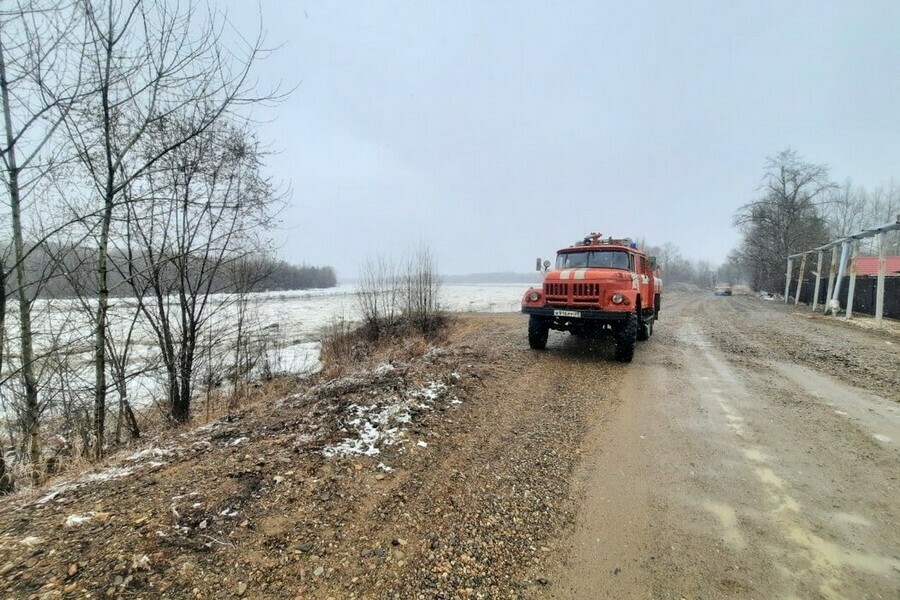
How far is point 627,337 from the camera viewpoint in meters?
7.10

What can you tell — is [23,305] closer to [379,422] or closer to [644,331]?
[379,422]

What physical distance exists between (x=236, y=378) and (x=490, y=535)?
727 centimetres

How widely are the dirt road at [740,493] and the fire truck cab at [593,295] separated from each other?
138cm

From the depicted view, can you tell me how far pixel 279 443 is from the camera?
3.59 meters

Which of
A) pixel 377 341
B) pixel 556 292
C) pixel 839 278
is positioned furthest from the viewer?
pixel 839 278

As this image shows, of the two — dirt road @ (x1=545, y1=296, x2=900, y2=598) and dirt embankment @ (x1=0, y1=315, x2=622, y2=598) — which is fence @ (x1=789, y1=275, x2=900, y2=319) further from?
dirt embankment @ (x1=0, y1=315, x2=622, y2=598)

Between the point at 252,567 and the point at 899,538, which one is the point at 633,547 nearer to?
the point at 899,538

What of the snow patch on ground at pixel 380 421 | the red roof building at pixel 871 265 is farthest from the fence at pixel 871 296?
the snow patch on ground at pixel 380 421

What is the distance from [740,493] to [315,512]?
129 inches

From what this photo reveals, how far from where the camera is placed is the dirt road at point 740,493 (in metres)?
2.17

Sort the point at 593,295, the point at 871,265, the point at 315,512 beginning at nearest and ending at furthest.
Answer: the point at 315,512
the point at 593,295
the point at 871,265

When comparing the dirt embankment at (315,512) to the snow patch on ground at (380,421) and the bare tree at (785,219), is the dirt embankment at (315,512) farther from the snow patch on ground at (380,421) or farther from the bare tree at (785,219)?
the bare tree at (785,219)

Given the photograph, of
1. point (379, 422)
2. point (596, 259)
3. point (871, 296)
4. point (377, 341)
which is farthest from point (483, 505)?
point (871, 296)

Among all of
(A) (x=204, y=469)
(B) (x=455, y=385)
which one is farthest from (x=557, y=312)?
(A) (x=204, y=469)
